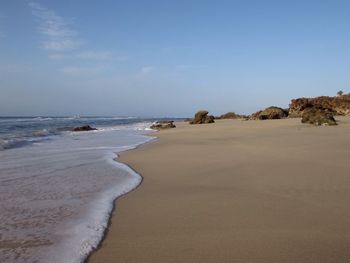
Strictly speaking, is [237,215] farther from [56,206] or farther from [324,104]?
[324,104]

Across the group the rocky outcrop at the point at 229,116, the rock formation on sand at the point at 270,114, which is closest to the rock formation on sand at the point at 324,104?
the rock formation on sand at the point at 270,114

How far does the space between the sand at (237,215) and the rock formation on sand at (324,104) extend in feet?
95.3

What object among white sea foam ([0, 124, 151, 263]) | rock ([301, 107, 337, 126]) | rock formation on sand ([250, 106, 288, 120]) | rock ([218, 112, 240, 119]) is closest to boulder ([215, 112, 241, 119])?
rock ([218, 112, 240, 119])

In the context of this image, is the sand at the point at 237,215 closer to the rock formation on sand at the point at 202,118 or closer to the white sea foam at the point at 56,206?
the white sea foam at the point at 56,206

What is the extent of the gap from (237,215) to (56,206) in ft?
7.63

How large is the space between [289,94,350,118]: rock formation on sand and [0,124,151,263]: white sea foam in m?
29.7

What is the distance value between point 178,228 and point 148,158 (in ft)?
20.1

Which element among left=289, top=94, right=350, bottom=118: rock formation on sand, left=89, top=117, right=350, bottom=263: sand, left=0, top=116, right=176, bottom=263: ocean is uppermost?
left=289, top=94, right=350, bottom=118: rock formation on sand

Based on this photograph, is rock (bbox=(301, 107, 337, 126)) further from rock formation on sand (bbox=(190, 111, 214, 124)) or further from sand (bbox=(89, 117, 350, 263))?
rock formation on sand (bbox=(190, 111, 214, 124))

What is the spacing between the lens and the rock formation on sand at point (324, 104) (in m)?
35.4

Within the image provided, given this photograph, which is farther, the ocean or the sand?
the ocean

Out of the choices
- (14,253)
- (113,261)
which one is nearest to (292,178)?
(113,261)

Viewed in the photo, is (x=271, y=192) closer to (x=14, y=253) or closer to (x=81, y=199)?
(x=81, y=199)

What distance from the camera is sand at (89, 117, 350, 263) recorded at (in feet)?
10.6
